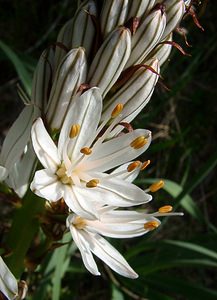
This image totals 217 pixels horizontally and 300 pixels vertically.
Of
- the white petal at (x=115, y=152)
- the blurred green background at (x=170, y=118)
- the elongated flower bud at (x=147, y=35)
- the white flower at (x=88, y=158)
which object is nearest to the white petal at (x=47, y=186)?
the white flower at (x=88, y=158)

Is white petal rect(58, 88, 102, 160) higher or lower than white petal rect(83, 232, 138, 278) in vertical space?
higher

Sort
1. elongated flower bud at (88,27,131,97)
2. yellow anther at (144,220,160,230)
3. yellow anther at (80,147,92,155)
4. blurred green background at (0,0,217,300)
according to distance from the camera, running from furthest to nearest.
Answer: blurred green background at (0,0,217,300) < yellow anther at (144,220,160,230) < yellow anther at (80,147,92,155) < elongated flower bud at (88,27,131,97)

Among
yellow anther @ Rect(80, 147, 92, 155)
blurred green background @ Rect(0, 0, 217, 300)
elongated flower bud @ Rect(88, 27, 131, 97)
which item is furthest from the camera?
blurred green background @ Rect(0, 0, 217, 300)

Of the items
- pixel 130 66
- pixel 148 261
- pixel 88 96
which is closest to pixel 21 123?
pixel 88 96

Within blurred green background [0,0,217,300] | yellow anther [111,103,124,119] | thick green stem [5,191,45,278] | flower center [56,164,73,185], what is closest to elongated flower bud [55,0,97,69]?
yellow anther [111,103,124,119]

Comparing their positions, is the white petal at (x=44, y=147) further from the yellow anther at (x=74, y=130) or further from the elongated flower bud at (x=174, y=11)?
the elongated flower bud at (x=174, y=11)

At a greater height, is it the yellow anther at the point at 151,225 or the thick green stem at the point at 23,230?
the yellow anther at the point at 151,225

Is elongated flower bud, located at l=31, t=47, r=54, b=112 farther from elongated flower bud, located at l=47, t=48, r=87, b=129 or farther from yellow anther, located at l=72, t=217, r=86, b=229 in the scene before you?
yellow anther, located at l=72, t=217, r=86, b=229

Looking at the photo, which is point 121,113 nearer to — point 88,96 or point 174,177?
point 88,96
